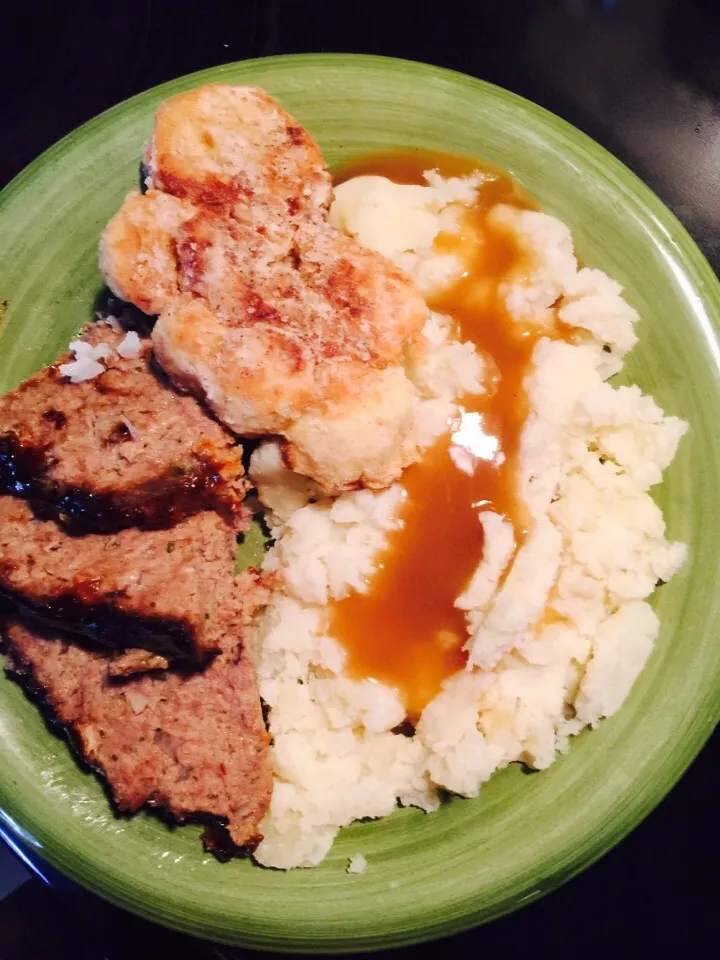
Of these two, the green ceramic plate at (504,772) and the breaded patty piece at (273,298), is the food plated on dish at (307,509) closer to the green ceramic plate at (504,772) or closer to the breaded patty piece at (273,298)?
the breaded patty piece at (273,298)

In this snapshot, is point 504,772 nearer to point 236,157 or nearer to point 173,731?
point 173,731

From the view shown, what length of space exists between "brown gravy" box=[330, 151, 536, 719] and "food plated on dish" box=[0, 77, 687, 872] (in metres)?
0.01

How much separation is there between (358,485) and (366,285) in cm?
94

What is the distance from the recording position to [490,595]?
3381 millimetres

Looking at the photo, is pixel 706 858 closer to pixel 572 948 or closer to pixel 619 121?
pixel 572 948

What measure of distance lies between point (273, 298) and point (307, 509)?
101 cm

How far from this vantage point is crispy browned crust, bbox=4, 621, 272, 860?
3270 millimetres

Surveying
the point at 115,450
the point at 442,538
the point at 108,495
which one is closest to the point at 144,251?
the point at 115,450

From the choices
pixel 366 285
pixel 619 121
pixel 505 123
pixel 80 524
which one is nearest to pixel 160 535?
pixel 80 524

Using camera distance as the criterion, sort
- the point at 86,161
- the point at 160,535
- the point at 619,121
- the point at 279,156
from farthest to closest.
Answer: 1. the point at 619,121
2. the point at 86,161
3. the point at 279,156
4. the point at 160,535

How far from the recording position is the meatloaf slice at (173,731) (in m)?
3.27

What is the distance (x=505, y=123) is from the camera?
4.01m

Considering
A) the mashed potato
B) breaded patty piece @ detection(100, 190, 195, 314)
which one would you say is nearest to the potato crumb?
the mashed potato

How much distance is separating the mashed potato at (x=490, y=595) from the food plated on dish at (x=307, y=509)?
13 mm
